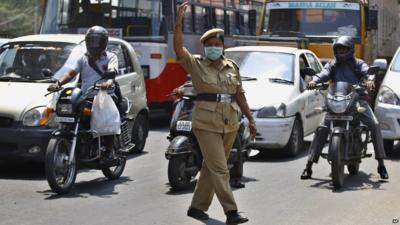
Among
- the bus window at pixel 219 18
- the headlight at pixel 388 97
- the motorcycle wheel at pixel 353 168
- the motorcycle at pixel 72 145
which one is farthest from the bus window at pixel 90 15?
the motorcycle wheel at pixel 353 168

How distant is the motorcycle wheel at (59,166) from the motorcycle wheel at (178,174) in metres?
1.05

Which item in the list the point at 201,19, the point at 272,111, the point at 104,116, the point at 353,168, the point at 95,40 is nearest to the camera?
the point at 104,116

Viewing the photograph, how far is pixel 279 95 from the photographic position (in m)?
11.7

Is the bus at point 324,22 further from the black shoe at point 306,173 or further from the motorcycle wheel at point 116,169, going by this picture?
the motorcycle wheel at point 116,169

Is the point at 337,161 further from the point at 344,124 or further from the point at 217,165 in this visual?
the point at 217,165

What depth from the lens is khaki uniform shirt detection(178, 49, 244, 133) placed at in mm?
7012

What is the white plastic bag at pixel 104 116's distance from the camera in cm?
896

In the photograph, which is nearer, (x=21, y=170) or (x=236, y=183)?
(x=236, y=183)

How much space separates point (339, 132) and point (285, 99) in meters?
2.50

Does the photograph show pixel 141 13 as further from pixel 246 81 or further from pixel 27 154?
pixel 27 154

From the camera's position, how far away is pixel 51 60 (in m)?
10.5

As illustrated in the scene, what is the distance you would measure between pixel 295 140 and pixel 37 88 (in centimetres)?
404

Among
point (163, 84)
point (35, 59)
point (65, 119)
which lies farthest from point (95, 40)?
point (163, 84)

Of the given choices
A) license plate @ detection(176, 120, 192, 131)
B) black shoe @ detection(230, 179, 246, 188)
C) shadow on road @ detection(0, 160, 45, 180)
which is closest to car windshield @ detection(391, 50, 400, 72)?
black shoe @ detection(230, 179, 246, 188)
